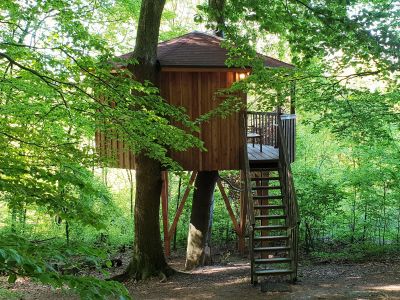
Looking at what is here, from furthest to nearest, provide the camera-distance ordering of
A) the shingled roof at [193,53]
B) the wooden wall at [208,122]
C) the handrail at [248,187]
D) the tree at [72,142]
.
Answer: the wooden wall at [208,122] < the shingled roof at [193,53] < the handrail at [248,187] < the tree at [72,142]

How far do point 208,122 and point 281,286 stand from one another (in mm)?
4026

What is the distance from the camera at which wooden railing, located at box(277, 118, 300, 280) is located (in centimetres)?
834

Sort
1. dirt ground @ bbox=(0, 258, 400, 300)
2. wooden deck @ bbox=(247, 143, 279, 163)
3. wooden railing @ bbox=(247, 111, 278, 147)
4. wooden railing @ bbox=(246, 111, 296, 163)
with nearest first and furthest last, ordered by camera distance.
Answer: dirt ground @ bbox=(0, 258, 400, 300), wooden deck @ bbox=(247, 143, 279, 163), wooden railing @ bbox=(246, 111, 296, 163), wooden railing @ bbox=(247, 111, 278, 147)

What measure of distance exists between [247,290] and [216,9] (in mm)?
5455

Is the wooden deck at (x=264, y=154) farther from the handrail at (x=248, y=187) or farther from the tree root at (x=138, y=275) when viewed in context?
the tree root at (x=138, y=275)

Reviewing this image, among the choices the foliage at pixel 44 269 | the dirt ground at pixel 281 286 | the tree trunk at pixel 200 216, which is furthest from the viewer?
the tree trunk at pixel 200 216

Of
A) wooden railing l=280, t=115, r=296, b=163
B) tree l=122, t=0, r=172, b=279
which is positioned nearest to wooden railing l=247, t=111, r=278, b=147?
wooden railing l=280, t=115, r=296, b=163

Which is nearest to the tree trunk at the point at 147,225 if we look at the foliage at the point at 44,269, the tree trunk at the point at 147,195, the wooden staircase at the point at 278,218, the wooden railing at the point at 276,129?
the tree trunk at the point at 147,195

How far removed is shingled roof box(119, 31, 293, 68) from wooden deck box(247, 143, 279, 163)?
2.27 m

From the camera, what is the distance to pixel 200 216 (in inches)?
492

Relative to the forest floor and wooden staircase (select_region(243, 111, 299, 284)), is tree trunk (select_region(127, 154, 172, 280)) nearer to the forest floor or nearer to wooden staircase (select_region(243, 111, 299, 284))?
the forest floor

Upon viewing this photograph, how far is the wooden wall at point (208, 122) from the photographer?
32.2 ft

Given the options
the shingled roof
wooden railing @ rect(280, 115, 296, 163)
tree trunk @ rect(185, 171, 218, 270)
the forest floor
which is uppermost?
the shingled roof

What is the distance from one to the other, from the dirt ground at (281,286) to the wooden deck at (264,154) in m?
2.79
